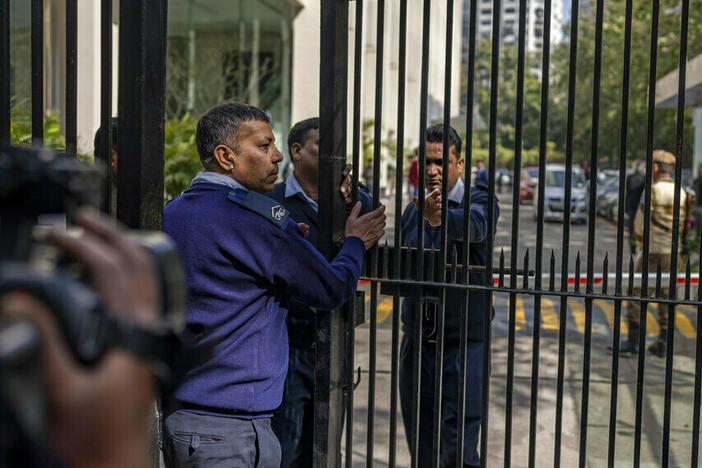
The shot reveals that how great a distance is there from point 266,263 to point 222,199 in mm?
279

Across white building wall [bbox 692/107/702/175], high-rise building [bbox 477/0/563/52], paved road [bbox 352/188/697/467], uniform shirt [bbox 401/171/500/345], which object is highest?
high-rise building [bbox 477/0/563/52]

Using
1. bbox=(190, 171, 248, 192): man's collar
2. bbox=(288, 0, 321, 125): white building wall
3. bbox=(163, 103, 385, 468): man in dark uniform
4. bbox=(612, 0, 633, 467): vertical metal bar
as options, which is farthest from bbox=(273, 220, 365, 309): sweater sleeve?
bbox=(288, 0, 321, 125): white building wall

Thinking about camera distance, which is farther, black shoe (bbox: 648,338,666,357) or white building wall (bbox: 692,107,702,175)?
white building wall (bbox: 692,107,702,175)

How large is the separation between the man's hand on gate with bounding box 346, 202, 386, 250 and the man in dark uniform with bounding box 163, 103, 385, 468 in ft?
1.24

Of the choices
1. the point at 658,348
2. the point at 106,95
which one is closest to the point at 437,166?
the point at 106,95

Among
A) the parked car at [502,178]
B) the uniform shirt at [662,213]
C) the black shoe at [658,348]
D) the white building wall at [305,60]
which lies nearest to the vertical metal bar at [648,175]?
the uniform shirt at [662,213]

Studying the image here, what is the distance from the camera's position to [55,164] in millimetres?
1072

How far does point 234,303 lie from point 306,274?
0.89ft

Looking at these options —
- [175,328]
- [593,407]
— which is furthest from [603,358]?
[175,328]

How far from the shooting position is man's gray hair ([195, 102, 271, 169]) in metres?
3.08

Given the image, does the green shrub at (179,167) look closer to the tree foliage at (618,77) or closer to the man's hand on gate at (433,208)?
the tree foliage at (618,77)

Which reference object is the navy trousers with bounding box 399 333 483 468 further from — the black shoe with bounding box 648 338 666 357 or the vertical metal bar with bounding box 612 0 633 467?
the black shoe with bounding box 648 338 666 357

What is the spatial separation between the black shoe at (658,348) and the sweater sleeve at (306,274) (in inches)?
237

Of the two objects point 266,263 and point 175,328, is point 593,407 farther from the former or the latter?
point 175,328
